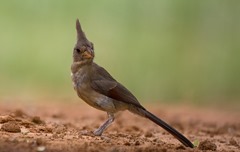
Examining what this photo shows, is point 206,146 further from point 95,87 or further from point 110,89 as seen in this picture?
point 95,87

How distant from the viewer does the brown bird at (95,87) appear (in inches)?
270

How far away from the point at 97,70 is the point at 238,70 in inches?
423

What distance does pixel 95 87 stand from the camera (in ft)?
22.6

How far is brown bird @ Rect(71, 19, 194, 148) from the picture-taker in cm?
686

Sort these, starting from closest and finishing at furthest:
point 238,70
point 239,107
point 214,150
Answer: point 214,150 < point 239,107 < point 238,70

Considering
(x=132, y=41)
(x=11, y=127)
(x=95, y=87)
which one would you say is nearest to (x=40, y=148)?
(x=11, y=127)

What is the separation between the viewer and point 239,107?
14.3m

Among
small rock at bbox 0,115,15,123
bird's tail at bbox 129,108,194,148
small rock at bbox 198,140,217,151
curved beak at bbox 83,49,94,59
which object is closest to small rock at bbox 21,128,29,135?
small rock at bbox 0,115,15,123

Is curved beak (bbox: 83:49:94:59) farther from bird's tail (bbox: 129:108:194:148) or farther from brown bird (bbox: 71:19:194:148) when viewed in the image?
bird's tail (bbox: 129:108:194:148)

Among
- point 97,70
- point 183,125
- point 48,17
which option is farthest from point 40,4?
point 97,70

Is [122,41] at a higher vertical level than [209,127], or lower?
higher

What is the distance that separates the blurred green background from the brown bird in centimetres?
961

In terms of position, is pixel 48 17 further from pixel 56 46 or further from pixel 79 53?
pixel 79 53

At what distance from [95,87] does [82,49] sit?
1.35ft
